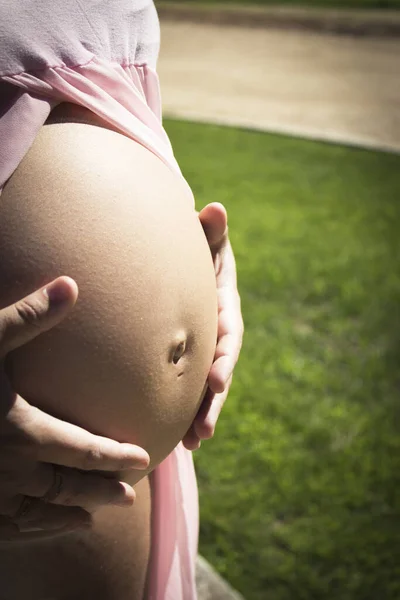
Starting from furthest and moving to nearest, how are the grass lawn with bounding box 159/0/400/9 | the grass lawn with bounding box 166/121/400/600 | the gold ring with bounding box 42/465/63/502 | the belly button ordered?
the grass lawn with bounding box 159/0/400/9 → the grass lawn with bounding box 166/121/400/600 → the belly button → the gold ring with bounding box 42/465/63/502

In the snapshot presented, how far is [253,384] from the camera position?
3.32m

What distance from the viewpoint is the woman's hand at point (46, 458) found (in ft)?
3.21

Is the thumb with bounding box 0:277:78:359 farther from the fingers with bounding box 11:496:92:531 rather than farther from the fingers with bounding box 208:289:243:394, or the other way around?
the fingers with bounding box 208:289:243:394

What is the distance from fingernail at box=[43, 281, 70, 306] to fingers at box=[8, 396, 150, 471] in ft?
0.46

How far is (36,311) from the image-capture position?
974 mm

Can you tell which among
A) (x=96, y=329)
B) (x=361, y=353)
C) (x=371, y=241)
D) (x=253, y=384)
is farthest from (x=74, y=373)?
(x=371, y=241)

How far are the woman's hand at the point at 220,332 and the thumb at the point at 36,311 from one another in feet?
1.29

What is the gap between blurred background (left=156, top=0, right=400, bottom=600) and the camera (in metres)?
2.52

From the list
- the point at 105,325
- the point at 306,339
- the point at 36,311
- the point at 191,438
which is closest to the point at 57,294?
the point at 36,311

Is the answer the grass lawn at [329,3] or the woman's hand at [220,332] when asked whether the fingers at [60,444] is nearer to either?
the woman's hand at [220,332]

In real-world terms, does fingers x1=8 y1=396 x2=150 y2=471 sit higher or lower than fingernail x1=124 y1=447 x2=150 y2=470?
higher

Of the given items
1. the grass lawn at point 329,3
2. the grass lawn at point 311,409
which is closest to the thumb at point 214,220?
the grass lawn at point 311,409

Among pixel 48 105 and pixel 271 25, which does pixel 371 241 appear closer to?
pixel 48 105

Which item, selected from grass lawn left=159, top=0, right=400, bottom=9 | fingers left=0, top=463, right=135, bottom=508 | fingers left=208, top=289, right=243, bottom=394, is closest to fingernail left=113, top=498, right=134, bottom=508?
fingers left=0, top=463, right=135, bottom=508
